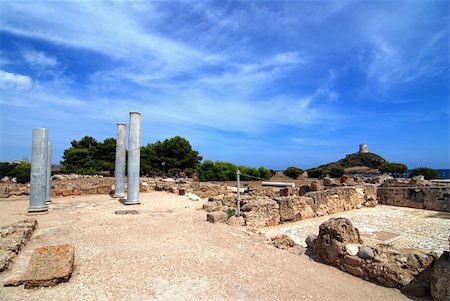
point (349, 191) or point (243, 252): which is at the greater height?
point (349, 191)

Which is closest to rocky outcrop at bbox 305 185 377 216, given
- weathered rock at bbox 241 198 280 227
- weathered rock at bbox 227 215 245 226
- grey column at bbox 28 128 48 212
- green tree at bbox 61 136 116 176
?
weathered rock at bbox 241 198 280 227

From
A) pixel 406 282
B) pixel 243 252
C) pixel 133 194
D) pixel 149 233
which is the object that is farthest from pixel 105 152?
pixel 406 282

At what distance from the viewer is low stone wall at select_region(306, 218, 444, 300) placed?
4.47 meters

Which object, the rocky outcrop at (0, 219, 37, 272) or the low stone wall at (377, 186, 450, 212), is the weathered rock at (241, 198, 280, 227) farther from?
the rocky outcrop at (0, 219, 37, 272)

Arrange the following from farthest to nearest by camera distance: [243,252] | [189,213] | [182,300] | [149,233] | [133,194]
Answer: [133,194] → [189,213] → [149,233] → [243,252] → [182,300]

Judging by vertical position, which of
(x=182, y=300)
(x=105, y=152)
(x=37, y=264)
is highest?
(x=105, y=152)

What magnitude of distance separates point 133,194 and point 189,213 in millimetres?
3558

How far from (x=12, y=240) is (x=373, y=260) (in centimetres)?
A: 722

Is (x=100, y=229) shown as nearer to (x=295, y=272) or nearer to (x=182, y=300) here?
(x=182, y=300)

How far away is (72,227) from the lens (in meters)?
8.34

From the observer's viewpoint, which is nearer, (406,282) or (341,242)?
(406,282)

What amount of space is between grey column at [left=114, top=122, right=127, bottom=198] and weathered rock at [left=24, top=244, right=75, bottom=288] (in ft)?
36.5

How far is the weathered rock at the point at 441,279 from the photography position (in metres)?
3.98

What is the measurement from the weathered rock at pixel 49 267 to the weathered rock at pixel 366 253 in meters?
5.00
